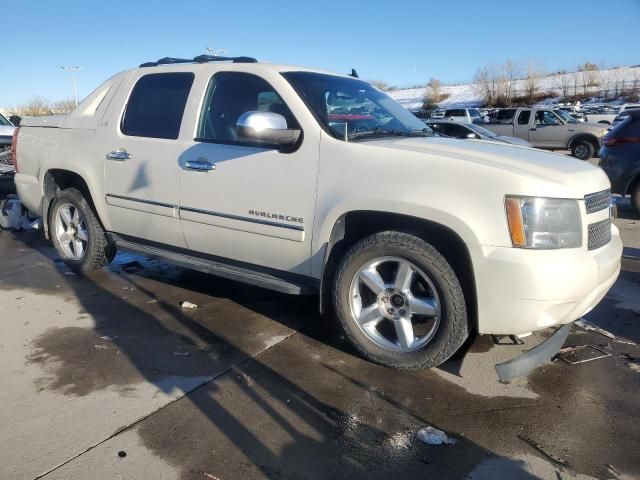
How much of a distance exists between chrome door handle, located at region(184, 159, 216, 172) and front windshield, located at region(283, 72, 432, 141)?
2.73 ft

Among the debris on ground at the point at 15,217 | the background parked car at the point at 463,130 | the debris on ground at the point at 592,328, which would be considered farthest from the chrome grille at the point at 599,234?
the background parked car at the point at 463,130

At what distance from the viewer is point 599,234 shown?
331cm

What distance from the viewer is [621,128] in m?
8.39

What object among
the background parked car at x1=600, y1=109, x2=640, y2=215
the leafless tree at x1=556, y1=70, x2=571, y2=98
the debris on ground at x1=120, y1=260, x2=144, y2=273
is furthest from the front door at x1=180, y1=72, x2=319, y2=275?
the leafless tree at x1=556, y1=70, x2=571, y2=98

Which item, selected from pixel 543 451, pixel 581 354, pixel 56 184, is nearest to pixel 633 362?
pixel 581 354

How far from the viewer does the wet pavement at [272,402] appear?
2566 millimetres

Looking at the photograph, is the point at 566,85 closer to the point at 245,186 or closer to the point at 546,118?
the point at 546,118

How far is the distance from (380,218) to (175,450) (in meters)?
1.80

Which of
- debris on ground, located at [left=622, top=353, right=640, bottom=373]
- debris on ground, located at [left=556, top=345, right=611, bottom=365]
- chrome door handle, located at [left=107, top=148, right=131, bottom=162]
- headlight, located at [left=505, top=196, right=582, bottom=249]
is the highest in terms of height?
chrome door handle, located at [left=107, top=148, right=131, bottom=162]

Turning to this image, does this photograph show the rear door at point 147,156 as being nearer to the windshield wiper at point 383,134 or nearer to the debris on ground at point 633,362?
the windshield wiper at point 383,134

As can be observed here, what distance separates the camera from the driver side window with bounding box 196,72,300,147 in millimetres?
3994

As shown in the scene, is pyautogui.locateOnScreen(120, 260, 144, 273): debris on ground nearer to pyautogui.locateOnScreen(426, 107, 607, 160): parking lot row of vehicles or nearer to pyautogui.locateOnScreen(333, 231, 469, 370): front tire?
pyautogui.locateOnScreen(333, 231, 469, 370): front tire

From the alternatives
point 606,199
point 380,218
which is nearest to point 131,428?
point 380,218

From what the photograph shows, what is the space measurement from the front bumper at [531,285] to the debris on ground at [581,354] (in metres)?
0.61
